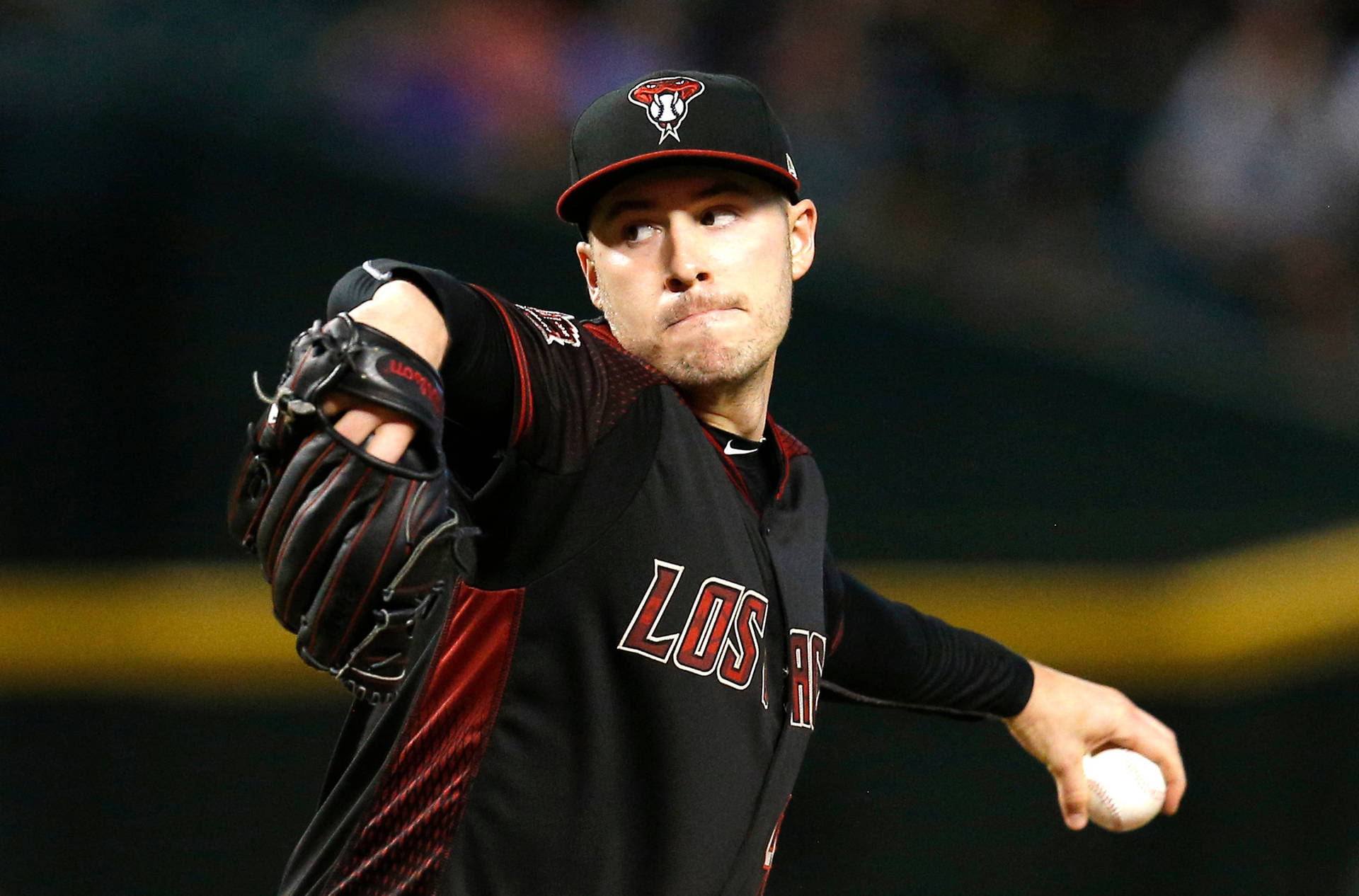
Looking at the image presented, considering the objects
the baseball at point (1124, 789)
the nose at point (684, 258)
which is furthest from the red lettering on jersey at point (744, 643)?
the baseball at point (1124, 789)

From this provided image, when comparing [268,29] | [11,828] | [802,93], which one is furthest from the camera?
[802,93]

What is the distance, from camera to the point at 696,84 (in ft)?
5.88

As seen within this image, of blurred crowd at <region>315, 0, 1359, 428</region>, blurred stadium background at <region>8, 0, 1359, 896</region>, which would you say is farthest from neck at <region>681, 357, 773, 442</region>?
blurred crowd at <region>315, 0, 1359, 428</region>

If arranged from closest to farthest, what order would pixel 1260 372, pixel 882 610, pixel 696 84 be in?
pixel 696 84
pixel 882 610
pixel 1260 372

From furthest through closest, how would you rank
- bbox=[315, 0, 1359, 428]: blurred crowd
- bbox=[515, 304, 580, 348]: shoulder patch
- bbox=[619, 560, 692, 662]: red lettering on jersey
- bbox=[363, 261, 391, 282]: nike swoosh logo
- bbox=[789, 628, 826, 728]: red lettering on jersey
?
bbox=[315, 0, 1359, 428]: blurred crowd < bbox=[789, 628, 826, 728]: red lettering on jersey < bbox=[619, 560, 692, 662]: red lettering on jersey < bbox=[515, 304, 580, 348]: shoulder patch < bbox=[363, 261, 391, 282]: nike swoosh logo

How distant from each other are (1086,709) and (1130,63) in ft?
11.2

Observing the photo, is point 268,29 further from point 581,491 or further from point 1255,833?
point 1255,833

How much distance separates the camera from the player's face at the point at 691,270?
1.77m

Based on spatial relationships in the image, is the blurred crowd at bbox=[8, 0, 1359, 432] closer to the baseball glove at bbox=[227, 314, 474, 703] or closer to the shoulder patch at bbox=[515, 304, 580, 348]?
the shoulder patch at bbox=[515, 304, 580, 348]

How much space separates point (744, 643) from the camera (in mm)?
1736

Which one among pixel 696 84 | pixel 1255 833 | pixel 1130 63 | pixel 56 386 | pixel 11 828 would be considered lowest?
pixel 11 828

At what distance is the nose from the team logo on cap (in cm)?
11

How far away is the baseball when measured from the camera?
2521mm

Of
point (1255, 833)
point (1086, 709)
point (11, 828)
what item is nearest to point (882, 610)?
point (1086, 709)
